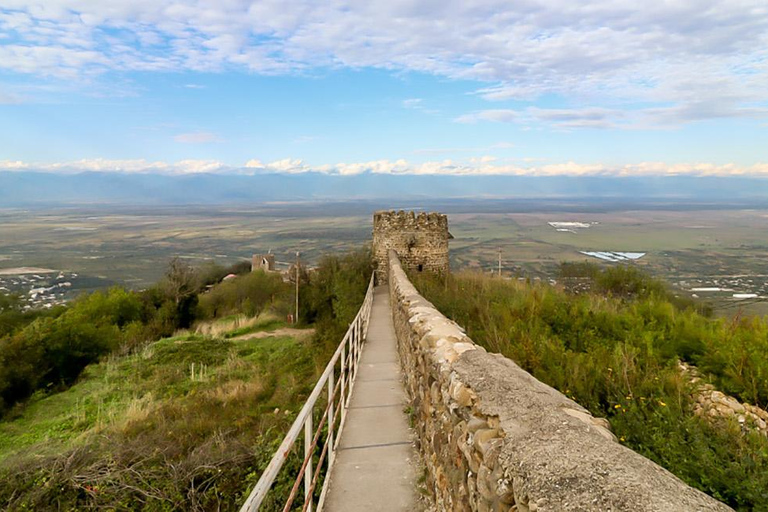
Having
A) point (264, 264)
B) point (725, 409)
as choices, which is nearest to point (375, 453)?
point (725, 409)

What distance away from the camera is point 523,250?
172ft

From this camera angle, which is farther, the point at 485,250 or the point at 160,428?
the point at 485,250

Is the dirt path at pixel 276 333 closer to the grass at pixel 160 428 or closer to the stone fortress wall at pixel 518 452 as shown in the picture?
the grass at pixel 160 428

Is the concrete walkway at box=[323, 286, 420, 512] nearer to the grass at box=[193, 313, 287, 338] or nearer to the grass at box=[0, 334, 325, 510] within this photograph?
the grass at box=[0, 334, 325, 510]

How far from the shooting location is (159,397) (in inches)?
496

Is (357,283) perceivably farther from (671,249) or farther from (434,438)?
(671,249)

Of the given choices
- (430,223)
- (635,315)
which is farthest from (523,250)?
(635,315)

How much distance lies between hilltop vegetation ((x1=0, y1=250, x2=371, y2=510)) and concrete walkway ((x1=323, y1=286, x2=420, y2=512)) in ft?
3.93

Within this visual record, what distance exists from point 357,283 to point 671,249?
41801 mm

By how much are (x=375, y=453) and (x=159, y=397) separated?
10.1 m

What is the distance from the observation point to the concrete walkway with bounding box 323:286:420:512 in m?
4.05

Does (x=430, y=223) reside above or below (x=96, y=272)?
above

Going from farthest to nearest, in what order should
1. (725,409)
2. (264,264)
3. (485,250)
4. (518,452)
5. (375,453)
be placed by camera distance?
(485,250), (264,264), (375,453), (725,409), (518,452)

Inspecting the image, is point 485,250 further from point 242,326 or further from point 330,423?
point 330,423
